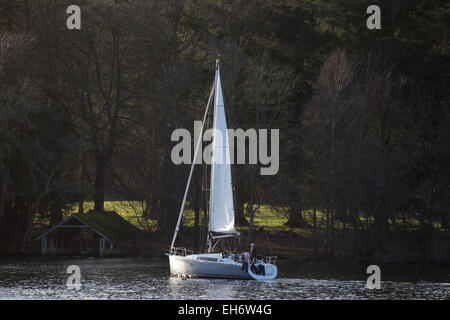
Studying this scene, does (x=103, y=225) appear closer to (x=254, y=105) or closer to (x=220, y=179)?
(x=254, y=105)

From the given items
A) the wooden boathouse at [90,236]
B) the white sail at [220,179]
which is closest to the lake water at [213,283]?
the white sail at [220,179]

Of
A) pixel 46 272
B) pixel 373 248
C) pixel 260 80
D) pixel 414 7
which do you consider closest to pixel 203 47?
pixel 260 80

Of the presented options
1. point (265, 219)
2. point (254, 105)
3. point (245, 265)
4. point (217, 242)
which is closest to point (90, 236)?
point (254, 105)

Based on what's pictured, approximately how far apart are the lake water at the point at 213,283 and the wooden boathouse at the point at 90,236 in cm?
845

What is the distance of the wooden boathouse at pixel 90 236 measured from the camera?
71.7 m

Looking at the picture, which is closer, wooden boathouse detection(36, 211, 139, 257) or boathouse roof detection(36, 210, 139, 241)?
boathouse roof detection(36, 210, 139, 241)

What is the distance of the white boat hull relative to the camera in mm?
52031

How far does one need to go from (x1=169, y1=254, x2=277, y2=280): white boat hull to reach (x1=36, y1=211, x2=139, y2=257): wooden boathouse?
18.7 metres

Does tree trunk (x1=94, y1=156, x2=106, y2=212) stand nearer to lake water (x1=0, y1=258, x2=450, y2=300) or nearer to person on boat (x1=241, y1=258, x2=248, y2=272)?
lake water (x1=0, y1=258, x2=450, y2=300)

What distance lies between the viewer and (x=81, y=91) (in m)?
79.9

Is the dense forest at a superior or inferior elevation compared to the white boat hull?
superior

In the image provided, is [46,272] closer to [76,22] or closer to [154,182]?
[154,182]

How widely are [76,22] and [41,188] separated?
48.2ft

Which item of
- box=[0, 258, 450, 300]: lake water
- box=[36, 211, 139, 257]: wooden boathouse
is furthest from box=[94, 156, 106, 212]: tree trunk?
box=[0, 258, 450, 300]: lake water
